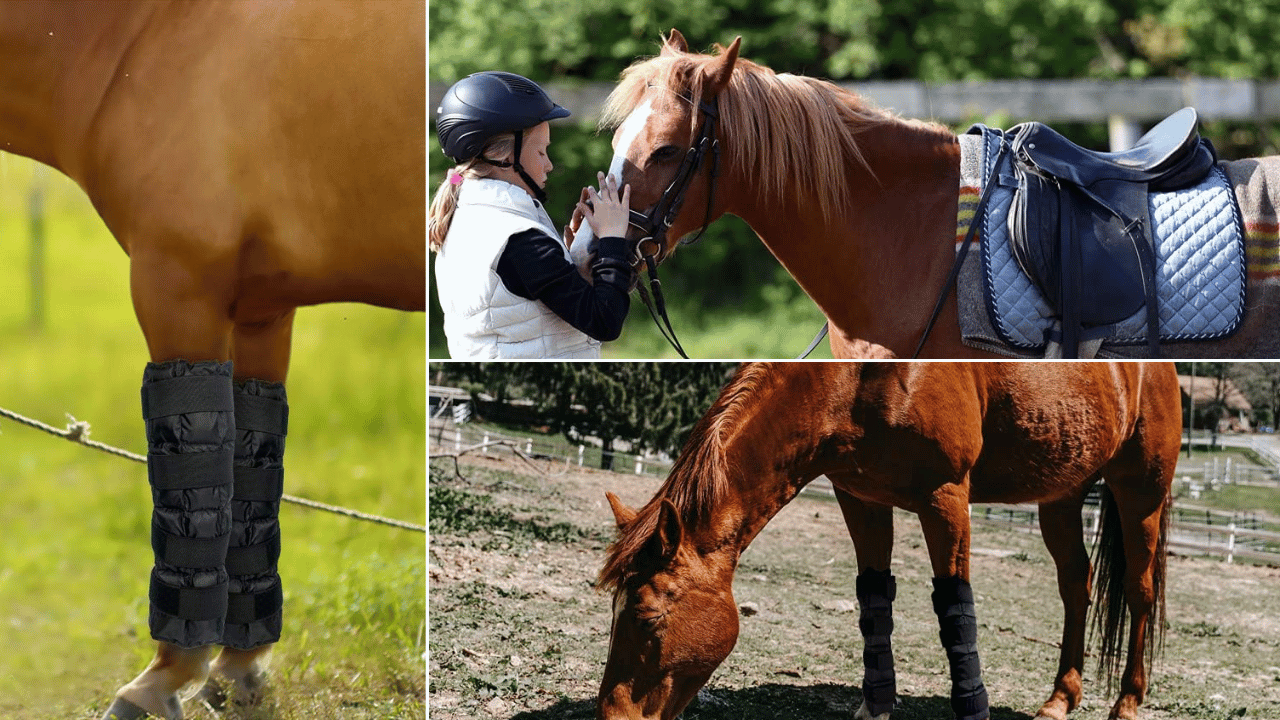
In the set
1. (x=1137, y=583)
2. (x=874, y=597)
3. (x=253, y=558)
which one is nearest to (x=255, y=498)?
(x=253, y=558)

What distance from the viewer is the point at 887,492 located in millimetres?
2504

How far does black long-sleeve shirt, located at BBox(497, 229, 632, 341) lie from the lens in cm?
238

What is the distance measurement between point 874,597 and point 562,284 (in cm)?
96

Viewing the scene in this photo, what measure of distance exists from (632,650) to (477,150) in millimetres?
1120

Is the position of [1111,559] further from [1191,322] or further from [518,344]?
[518,344]

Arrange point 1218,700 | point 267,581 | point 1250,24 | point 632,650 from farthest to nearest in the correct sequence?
point 1250,24
point 267,581
point 1218,700
point 632,650

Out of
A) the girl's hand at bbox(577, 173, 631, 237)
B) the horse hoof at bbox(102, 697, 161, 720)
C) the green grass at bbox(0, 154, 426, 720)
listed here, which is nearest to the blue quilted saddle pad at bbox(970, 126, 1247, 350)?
the girl's hand at bbox(577, 173, 631, 237)

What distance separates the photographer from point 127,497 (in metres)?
4.83

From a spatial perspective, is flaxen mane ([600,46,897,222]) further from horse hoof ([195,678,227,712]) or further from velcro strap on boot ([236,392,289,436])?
horse hoof ([195,678,227,712])

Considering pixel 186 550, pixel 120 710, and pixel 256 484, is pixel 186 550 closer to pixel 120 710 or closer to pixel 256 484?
pixel 256 484

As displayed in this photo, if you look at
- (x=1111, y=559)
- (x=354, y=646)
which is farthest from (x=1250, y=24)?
(x=354, y=646)

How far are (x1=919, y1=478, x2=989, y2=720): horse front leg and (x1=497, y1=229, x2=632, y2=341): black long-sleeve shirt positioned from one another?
79cm

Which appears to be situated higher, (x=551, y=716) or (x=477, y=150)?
(x=477, y=150)

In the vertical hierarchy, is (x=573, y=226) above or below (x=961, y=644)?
above
